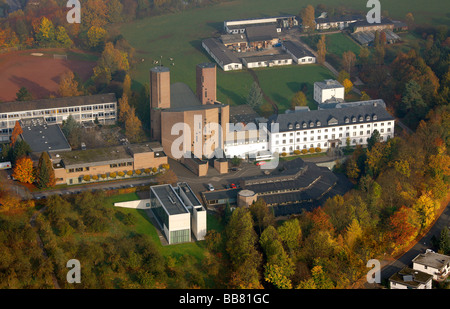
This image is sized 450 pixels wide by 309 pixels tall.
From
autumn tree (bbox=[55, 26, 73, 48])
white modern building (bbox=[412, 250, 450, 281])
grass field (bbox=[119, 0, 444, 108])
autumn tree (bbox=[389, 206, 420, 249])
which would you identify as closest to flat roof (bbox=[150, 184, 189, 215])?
autumn tree (bbox=[389, 206, 420, 249])

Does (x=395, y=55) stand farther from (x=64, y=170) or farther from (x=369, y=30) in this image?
(x=64, y=170)

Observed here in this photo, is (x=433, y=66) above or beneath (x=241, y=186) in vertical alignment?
above

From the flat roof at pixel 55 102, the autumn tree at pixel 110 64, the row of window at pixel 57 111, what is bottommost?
the row of window at pixel 57 111

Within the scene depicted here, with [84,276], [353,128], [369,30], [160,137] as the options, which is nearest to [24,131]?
[160,137]

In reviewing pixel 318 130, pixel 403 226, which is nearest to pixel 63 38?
pixel 318 130

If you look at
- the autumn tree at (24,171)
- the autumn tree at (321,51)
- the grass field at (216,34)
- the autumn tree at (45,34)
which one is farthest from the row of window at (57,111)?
the autumn tree at (321,51)

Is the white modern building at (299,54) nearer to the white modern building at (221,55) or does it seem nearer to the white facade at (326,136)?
the white modern building at (221,55)

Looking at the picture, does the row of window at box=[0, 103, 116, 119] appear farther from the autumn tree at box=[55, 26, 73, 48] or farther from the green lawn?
the autumn tree at box=[55, 26, 73, 48]
